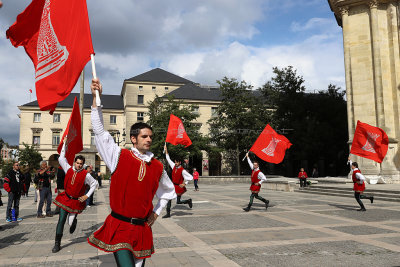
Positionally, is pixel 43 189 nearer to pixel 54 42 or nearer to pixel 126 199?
pixel 54 42

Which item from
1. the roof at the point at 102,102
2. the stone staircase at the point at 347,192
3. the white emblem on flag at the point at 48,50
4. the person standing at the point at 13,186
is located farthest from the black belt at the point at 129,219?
the roof at the point at 102,102

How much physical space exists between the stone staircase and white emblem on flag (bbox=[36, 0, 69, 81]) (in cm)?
1666

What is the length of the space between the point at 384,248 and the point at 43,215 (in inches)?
434

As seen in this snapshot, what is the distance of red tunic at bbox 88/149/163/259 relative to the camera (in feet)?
10.3

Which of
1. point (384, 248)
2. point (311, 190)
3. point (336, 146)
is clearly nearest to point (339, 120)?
point (336, 146)

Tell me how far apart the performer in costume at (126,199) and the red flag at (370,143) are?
41.4ft

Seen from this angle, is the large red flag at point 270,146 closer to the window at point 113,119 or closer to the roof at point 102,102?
the roof at point 102,102

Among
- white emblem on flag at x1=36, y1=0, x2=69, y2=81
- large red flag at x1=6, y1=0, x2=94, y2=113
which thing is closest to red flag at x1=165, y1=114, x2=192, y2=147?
large red flag at x1=6, y1=0, x2=94, y2=113

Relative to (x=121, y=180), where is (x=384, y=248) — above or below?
below

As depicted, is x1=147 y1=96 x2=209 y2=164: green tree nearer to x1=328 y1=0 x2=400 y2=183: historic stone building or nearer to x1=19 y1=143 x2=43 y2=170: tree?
x1=19 y1=143 x2=43 y2=170: tree

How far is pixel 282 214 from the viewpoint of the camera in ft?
37.9

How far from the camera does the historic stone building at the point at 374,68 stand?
81.0ft

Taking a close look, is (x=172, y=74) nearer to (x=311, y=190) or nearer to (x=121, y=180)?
(x=311, y=190)

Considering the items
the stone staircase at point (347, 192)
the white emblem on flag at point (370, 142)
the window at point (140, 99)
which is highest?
the window at point (140, 99)
